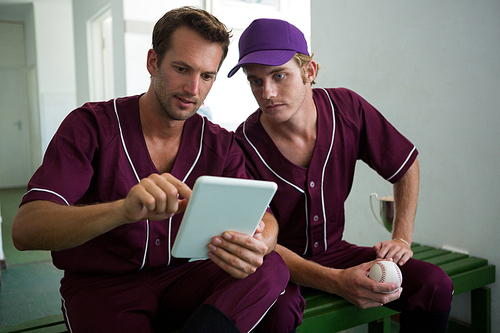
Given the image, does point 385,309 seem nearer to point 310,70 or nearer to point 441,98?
point 310,70

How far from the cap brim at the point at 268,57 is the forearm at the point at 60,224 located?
81cm

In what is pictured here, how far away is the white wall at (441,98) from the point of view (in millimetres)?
2072

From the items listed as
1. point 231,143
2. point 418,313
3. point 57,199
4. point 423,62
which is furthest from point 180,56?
point 423,62

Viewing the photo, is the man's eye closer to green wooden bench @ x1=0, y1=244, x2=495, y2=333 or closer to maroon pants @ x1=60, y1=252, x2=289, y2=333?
maroon pants @ x1=60, y1=252, x2=289, y2=333

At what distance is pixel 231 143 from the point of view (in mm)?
1611

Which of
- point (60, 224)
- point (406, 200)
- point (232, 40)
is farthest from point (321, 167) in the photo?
point (232, 40)

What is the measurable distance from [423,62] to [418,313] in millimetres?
1357

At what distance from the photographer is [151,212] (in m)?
1.00

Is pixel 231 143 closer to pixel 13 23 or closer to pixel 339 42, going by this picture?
pixel 339 42

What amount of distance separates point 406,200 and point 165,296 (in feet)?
3.52

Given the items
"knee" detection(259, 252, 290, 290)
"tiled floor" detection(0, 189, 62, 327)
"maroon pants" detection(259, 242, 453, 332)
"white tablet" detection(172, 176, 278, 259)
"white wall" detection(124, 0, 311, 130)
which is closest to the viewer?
"white tablet" detection(172, 176, 278, 259)

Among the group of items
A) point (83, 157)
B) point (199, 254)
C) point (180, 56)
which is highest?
point (180, 56)

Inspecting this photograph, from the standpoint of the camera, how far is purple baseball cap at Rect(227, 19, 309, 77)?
1619mm

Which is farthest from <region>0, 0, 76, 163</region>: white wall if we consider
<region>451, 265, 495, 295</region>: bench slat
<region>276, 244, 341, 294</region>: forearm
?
<region>451, 265, 495, 295</region>: bench slat
